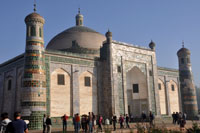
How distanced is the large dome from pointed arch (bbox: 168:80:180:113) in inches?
396

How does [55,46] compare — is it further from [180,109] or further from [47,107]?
[180,109]

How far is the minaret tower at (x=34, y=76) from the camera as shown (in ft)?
53.5

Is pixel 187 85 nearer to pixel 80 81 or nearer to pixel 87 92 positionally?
pixel 87 92

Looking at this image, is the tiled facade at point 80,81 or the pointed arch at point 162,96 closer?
the tiled facade at point 80,81

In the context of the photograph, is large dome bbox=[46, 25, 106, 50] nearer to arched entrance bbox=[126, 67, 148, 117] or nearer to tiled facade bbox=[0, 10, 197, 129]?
tiled facade bbox=[0, 10, 197, 129]

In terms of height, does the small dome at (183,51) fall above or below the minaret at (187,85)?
above

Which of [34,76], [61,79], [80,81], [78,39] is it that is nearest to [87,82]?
[80,81]

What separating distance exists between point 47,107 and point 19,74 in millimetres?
4133

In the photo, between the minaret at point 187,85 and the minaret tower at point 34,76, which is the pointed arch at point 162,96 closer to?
the minaret at point 187,85

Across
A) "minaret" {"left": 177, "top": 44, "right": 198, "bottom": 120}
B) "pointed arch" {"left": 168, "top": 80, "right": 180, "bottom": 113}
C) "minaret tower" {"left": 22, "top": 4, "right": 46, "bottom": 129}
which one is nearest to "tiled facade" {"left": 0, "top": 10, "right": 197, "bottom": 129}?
"minaret tower" {"left": 22, "top": 4, "right": 46, "bottom": 129}

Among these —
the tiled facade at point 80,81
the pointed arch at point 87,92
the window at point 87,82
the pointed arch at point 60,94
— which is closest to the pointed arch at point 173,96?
the tiled facade at point 80,81

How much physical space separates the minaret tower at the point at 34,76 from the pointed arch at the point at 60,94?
6.03ft

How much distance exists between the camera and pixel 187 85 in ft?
96.6

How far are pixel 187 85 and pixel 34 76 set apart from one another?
20.0m
